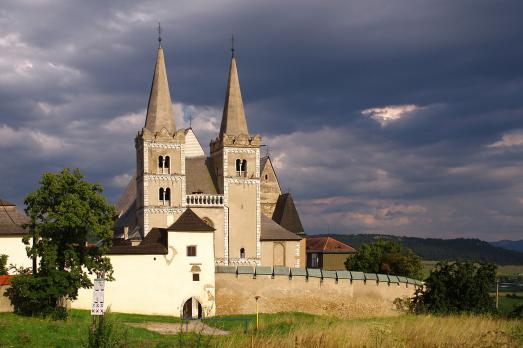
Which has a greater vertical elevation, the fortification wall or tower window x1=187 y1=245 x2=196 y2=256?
tower window x1=187 y1=245 x2=196 y2=256

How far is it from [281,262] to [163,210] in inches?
478

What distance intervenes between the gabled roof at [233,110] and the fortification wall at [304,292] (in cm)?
2077

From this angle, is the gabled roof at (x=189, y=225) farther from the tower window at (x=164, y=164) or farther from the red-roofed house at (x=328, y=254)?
the red-roofed house at (x=328, y=254)

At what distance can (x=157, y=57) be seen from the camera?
64562 mm

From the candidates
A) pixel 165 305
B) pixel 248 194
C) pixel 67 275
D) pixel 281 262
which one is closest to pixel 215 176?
pixel 248 194

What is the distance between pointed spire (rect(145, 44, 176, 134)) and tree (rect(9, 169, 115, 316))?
982 inches

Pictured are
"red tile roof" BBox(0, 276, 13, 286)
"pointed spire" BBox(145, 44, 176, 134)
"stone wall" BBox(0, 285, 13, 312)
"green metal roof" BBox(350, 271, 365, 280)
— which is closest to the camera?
"stone wall" BBox(0, 285, 13, 312)

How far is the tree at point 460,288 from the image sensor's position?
1425 inches

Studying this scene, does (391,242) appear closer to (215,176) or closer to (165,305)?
(215,176)

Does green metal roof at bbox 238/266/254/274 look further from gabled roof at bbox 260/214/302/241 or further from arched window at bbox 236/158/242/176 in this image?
arched window at bbox 236/158/242/176

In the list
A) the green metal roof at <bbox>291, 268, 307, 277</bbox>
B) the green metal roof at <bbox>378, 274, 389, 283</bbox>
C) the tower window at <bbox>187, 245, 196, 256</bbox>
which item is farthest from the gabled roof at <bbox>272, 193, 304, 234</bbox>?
the tower window at <bbox>187, 245, 196, 256</bbox>

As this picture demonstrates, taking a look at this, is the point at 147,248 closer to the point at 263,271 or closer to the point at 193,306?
the point at 193,306

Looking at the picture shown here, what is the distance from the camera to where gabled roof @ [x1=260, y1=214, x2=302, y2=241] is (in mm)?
65744

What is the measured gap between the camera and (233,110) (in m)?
66.3
